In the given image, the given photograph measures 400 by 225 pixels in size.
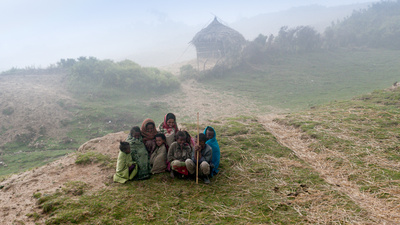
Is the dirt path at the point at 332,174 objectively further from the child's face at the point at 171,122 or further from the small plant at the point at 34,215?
the small plant at the point at 34,215

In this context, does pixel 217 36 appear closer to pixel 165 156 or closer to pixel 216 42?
pixel 216 42

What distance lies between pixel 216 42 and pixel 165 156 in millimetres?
22062

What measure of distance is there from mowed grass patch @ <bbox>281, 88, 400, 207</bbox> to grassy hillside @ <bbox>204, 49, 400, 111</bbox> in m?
4.69

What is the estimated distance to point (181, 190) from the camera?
392cm

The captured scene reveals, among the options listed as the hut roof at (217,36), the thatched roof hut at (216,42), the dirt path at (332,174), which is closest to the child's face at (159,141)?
the dirt path at (332,174)

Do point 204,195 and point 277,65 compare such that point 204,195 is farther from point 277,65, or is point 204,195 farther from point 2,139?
point 277,65

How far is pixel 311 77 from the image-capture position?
1867cm

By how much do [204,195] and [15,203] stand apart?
2907 mm

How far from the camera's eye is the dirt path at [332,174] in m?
2.95

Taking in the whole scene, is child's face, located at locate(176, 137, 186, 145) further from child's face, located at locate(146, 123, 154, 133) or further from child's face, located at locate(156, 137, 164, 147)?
child's face, located at locate(146, 123, 154, 133)

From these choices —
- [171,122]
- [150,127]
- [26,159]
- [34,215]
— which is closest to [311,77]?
[171,122]

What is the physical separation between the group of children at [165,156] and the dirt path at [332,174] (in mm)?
2031

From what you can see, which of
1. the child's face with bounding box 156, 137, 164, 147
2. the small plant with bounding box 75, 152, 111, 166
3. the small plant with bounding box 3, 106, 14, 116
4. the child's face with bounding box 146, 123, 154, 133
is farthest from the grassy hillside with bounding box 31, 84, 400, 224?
the small plant with bounding box 3, 106, 14, 116

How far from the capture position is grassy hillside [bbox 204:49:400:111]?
1470 centimetres
